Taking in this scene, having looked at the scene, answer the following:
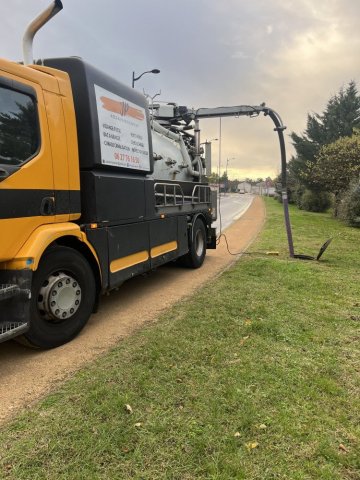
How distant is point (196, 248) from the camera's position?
8.30 m

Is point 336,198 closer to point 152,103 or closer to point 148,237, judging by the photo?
point 152,103

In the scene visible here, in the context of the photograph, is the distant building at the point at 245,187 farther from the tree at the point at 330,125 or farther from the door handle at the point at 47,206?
the door handle at the point at 47,206

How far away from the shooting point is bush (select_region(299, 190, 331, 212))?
98.6 ft

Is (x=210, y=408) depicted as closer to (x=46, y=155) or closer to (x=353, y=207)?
(x=46, y=155)

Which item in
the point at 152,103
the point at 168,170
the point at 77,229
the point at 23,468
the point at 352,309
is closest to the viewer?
the point at 23,468

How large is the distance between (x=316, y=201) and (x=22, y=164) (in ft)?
97.1

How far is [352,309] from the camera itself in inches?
214

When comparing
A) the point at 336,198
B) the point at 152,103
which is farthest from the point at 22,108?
the point at 336,198

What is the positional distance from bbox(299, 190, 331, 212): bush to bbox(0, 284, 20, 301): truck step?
97.1 ft

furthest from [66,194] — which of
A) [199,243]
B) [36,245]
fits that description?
[199,243]

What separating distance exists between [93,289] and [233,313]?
188 centimetres

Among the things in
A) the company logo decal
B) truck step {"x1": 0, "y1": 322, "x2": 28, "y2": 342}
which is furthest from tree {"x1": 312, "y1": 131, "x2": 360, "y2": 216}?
truck step {"x1": 0, "y1": 322, "x2": 28, "y2": 342}

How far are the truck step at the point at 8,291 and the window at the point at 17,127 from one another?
1146 millimetres

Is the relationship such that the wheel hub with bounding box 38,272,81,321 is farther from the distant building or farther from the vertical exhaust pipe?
the distant building
